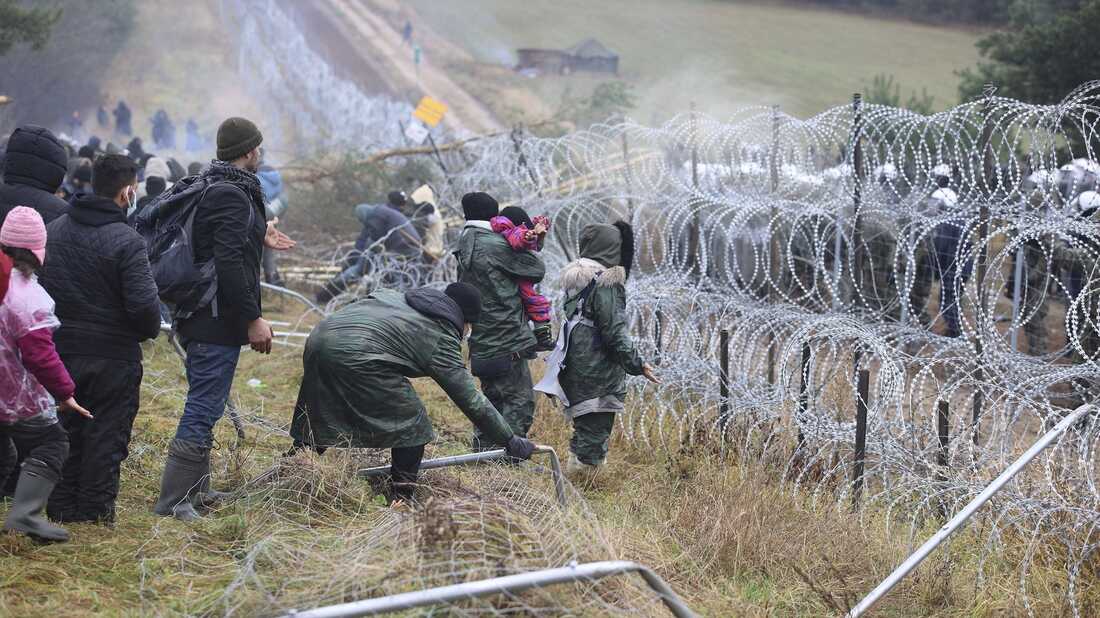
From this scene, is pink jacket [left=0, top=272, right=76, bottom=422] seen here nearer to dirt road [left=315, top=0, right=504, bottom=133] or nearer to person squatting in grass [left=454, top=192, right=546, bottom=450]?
person squatting in grass [left=454, top=192, right=546, bottom=450]

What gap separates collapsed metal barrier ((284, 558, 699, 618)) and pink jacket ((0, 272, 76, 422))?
139 cm

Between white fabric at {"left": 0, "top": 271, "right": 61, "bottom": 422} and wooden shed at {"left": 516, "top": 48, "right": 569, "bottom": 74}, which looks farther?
wooden shed at {"left": 516, "top": 48, "right": 569, "bottom": 74}

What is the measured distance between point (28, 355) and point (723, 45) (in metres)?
39.1

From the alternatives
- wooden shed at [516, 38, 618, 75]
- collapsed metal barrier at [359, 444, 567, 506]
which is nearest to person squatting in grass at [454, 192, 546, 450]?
collapsed metal barrier at [359, 444, 567, 506]

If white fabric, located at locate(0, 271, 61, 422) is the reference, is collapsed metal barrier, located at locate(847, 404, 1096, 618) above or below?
below

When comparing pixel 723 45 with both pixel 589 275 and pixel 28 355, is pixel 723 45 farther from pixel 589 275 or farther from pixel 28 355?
pixel 28 355

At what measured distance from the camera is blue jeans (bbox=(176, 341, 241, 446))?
426cm

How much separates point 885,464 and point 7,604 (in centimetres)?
389

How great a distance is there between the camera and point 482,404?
4.17m

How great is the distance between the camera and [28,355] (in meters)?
3.60

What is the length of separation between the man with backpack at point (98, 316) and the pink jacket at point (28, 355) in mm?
221

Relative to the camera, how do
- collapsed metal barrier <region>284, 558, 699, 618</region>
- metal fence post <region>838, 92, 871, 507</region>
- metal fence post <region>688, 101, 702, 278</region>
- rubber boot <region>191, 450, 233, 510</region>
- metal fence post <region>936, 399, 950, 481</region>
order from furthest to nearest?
metal fence post <region>688, 101, 702, 278</region>
metal fence post <region>838, 92, 871, 507</region>
metal fence post <region>936, 399, 950, 481</region>
rubber boot <region>191, 450, 233, 510</region>
collapsed metal barrier <region>284, 558, 699, 618</region>

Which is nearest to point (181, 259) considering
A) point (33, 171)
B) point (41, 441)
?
point (41, 441)

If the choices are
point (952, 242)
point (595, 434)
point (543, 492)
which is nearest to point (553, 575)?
point (543, 492)
